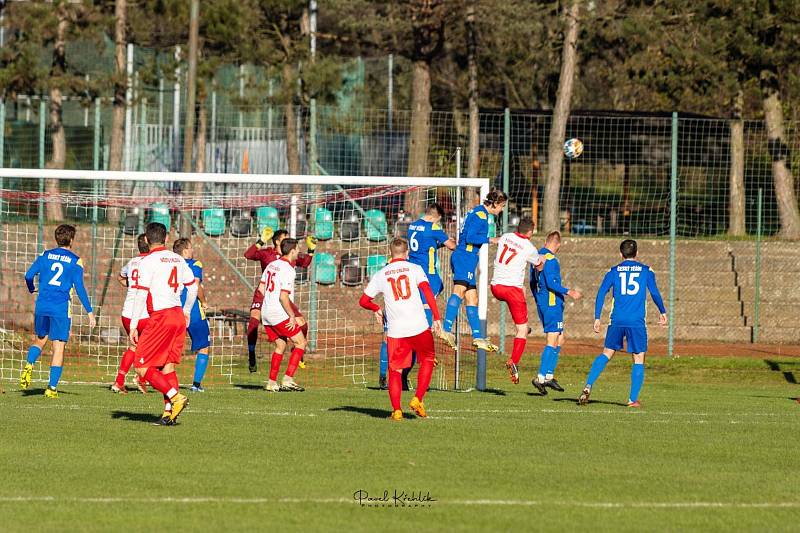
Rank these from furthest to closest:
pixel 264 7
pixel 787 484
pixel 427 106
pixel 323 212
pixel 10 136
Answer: pixel 264 7, pixel 427 106, pixel 10 136, pixel 323 212, pixel 787 484

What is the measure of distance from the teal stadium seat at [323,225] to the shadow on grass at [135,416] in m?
10.2

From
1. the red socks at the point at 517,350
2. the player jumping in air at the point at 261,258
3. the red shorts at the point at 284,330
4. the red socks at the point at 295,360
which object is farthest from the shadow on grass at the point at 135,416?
the red socks at the point at 517,350

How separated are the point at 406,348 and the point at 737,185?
60.0 ft

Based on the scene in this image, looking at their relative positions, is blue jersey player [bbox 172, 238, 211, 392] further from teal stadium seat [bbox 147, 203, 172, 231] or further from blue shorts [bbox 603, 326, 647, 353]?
teal stadium seat [bbox 147, 203, 172, 231]

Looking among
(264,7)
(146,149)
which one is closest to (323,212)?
(146,149)

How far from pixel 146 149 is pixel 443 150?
8079 mm

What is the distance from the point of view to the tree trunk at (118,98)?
101 feet

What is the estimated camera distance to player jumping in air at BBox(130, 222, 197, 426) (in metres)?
13.1

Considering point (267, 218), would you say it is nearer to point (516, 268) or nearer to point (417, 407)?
point (516, 268)

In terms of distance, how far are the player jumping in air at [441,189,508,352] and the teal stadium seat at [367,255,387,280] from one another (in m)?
4.50

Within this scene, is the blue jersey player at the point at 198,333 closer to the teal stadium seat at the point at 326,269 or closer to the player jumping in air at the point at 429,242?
the player jumping in air at the point at 429,242

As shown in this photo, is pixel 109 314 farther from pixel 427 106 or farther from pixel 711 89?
pixel 711 89

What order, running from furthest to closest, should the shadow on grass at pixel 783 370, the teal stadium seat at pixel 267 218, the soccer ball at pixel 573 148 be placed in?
the soccer ball at pixel 573 148
the teal stadium seat at pixel 267 218
the shadow on grass at pixel 783 370

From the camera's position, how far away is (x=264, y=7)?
36.0 metres
